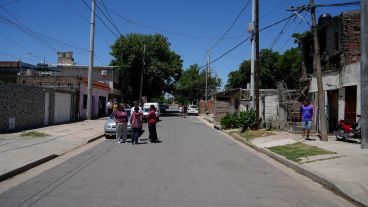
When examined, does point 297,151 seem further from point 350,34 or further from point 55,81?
point 55,81

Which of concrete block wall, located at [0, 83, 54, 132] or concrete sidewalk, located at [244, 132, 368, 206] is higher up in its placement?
concrete block wall, located at [0, 83, 54, 132]

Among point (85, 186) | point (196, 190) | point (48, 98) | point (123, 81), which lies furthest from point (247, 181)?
point (123, 81)

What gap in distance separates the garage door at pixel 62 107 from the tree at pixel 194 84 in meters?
62.5

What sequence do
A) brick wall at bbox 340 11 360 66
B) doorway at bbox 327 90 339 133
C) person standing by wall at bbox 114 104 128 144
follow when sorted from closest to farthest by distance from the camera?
person standing by wall at bbox 114 104 128 144, brick wall at bbox 340 11 360 66, doorway at bbox 327 90 339 133

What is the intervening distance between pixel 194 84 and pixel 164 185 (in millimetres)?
88526

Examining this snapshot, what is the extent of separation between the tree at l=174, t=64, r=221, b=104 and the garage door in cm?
6245

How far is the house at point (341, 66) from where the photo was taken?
61.8 ft

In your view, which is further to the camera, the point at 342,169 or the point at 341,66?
the point at 341,66

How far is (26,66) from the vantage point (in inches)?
1617

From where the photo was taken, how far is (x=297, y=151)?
14703 millimetres

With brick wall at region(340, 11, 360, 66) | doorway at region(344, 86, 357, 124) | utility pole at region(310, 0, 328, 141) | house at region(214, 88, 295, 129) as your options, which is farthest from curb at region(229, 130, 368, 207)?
house at region(214, 88, 295, 129)

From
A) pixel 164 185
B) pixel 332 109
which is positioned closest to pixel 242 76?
pixel 332 109

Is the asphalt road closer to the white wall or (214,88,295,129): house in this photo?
the white wall

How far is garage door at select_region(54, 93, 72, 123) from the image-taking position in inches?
1175
